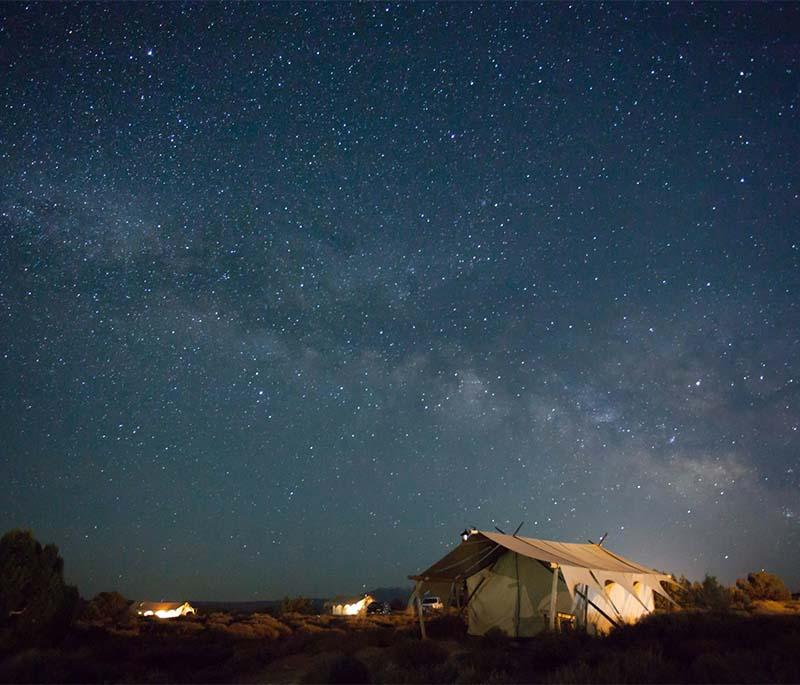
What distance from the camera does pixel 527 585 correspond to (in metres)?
18.2

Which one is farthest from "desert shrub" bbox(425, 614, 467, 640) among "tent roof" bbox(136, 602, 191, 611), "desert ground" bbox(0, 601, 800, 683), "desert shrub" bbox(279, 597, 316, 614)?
"tent roof" bbox(136, 602, 191, 611)

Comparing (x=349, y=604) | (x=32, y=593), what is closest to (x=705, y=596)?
(x=32, y=593)

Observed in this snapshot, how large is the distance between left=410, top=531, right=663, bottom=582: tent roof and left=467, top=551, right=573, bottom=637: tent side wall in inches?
20.2

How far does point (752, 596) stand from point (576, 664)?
39.7 meters

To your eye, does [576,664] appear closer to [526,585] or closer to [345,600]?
[526,585]

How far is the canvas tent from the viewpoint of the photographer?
1719 cm

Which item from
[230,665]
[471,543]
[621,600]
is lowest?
[230,665]

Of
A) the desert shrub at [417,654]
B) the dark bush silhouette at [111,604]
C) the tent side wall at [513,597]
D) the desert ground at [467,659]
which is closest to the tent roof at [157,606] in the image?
the dark bush silhouette at [111,604]

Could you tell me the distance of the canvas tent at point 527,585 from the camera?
17188 millimetres

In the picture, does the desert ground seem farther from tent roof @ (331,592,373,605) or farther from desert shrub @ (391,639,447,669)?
tent roof @ (331,592,373,605)

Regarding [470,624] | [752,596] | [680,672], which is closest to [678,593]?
[752,596]

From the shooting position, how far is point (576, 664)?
33.0 feet

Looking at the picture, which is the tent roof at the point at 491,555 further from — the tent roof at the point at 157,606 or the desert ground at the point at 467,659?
the tent roof at the point at 157,606

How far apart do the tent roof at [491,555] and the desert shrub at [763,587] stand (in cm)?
2891
